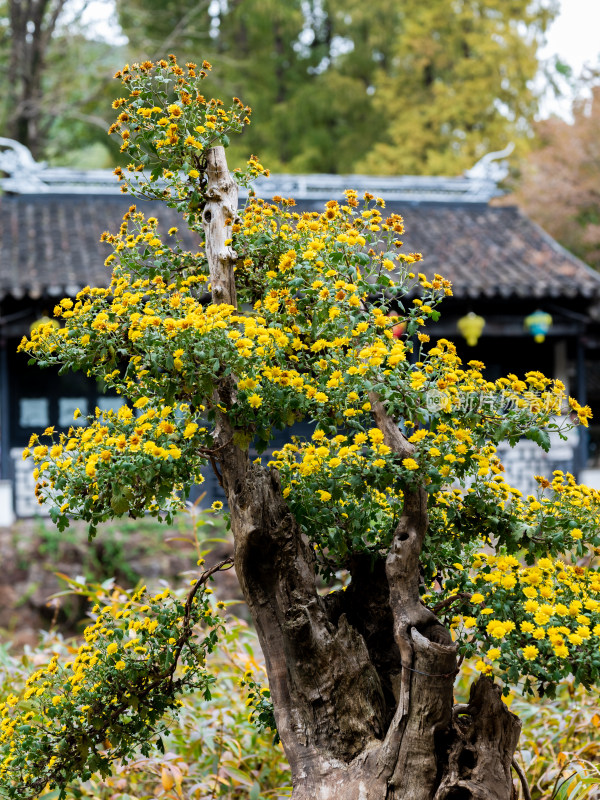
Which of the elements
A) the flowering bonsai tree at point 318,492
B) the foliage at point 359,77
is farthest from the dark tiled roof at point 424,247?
the flowering bonsai tree at point 318,492

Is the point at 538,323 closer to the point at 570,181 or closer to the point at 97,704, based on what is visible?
the point at 570,181

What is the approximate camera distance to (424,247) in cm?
884

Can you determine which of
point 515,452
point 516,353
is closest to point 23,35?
point 516,353

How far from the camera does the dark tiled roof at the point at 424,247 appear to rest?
7.66 m

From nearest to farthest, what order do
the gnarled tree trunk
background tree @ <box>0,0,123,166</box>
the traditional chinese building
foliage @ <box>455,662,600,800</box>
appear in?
1. the gnarled tree trunk
2. foliage @ <box>455,662,600,800</box>
3. the traditional chinese building
4. background tree @ <box>0,0,123,166</box>

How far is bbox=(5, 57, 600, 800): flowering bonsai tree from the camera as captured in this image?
197cm

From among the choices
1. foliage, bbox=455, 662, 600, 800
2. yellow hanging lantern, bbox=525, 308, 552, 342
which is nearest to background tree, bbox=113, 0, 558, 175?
yellow hanging lantern, bbox=525, 308, 552, 342

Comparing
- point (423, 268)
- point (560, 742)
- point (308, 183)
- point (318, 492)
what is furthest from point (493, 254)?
point (318, 492)

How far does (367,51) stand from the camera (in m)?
14.2

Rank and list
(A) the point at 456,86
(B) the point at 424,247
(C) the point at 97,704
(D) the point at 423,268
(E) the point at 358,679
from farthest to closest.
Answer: (A) the point at 456,86 < (B) the point at 424,247 < (D) the point at 423,268 < (C) the point at 97,704 < (E) the point at 358,679

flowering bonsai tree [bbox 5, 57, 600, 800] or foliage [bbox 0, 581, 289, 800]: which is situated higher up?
flowering bonsai tree [bbox 5, 57, 600, 800]

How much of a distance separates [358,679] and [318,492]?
Answer: 0.54 m

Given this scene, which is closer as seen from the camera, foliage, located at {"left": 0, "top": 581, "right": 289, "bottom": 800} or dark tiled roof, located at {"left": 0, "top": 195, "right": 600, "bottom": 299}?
foliage, located at {"left": 0, "top": 581, "right": 289, "bottom": 800}
